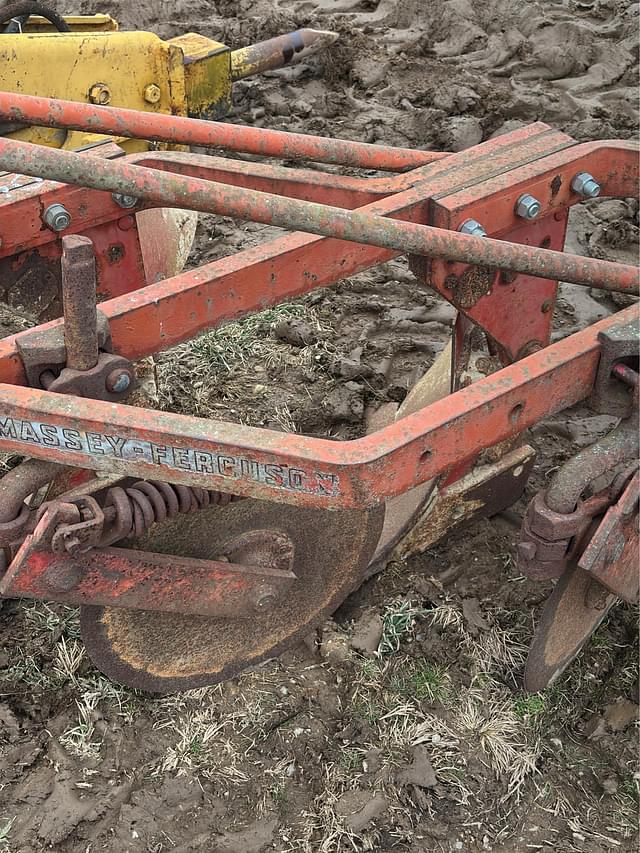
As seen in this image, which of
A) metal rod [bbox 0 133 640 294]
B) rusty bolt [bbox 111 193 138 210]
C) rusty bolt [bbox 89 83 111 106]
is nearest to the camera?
metal rod [bbox 0 133 640 294]

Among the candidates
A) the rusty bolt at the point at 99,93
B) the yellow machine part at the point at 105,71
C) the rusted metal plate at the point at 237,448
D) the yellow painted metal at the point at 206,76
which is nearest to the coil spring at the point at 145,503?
the rusted metal plate at the point at 237,448

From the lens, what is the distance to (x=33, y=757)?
273 cm

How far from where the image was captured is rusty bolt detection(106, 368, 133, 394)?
7.59ft

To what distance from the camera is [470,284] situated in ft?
9.09

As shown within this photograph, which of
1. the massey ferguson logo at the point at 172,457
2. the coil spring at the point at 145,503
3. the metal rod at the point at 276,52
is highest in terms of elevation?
the massey ferguson logo at the point at 172,457

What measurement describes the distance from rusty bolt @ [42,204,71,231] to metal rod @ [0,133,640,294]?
62cm

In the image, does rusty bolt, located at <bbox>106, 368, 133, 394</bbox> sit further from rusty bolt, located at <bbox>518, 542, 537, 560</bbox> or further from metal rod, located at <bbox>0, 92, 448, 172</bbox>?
rusty bolt, located at <bbox>518, 542, 537, 560</bbox>

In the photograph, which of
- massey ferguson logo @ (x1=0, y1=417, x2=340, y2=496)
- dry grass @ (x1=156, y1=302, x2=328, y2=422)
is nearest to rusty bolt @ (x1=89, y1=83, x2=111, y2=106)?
dry grass @ (x1=156, y1=302, x2=328, y2=422)

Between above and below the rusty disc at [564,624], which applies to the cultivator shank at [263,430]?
above

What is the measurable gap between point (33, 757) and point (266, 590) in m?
0.84

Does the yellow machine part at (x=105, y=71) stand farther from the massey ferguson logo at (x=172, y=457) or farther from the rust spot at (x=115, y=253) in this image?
the massey ferguson logo at (x=172, y=457)

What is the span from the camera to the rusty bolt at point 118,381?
2.31 meters

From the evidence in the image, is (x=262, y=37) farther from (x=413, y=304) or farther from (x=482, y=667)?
(x=482, y=667)

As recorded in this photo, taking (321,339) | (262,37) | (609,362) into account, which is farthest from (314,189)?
(262,37)
